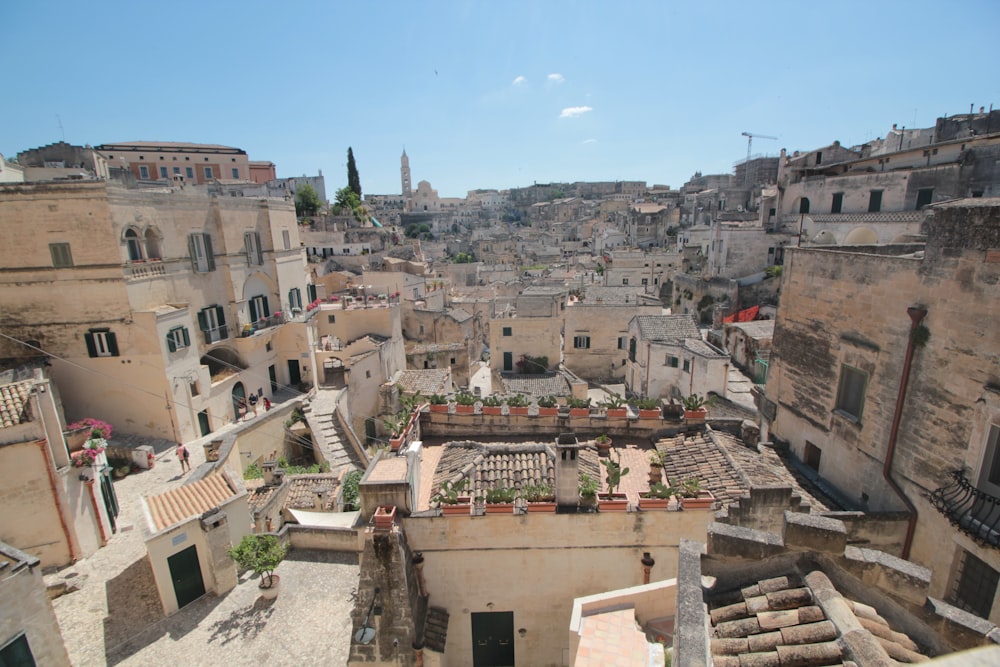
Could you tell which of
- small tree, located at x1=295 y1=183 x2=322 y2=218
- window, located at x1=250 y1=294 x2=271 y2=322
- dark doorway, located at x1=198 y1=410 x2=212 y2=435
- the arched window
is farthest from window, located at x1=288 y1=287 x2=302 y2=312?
small tree, located at x1=295 y1=183 x2=322 y2=218

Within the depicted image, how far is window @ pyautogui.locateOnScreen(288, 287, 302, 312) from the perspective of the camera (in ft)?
94.8

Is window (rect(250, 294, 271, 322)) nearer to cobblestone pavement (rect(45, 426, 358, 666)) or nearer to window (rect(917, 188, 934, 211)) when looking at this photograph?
cobblestone pavement (rect(45, 426, 358, 666))

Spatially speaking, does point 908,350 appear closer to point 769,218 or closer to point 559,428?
point 559,428

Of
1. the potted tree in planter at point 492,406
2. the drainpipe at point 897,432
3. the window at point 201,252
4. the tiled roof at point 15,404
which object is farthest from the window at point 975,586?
the window at point 201,252

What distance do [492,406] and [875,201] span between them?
108 feet

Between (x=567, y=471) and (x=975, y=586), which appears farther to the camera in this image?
(x=567, y=471)

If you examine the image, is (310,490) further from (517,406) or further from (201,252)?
(201,252)

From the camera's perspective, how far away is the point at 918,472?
28.9ft

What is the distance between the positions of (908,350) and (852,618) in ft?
22.5

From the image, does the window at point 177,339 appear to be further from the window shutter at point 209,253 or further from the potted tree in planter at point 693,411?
the potted tree in planter at point 693,411

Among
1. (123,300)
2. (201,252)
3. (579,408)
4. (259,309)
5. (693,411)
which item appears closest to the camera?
(693,411)

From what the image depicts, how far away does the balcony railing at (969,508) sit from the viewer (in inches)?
291

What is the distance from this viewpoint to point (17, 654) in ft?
27.2

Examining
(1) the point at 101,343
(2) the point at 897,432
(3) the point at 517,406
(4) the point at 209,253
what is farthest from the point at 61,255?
(2) the point at 897,432
